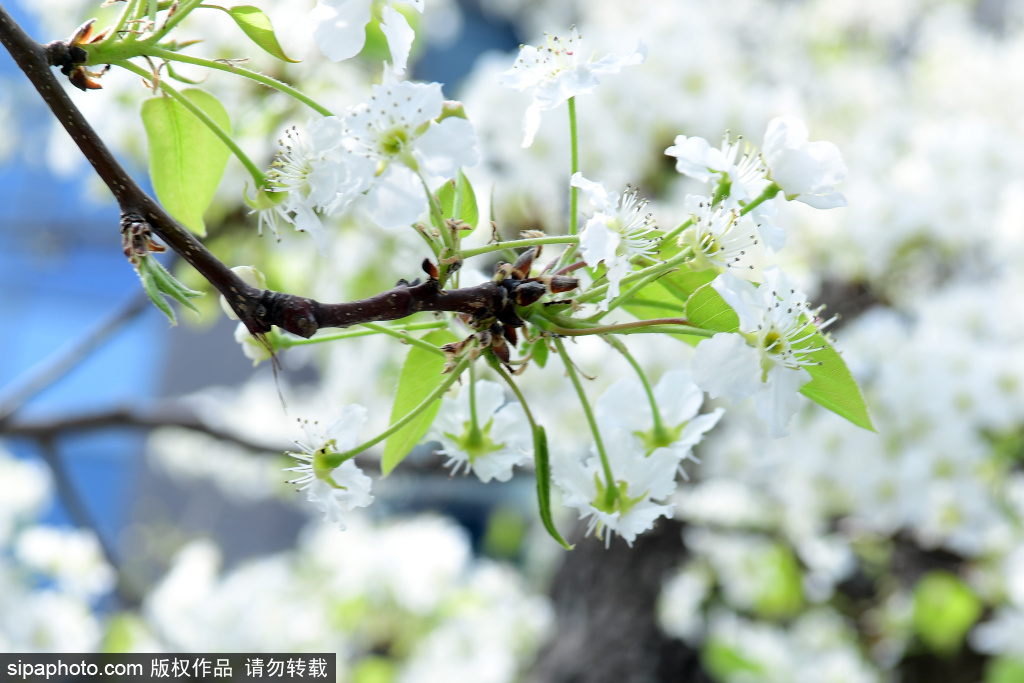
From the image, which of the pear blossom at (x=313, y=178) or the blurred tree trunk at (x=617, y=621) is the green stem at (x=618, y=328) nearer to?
the pear blossom at (x=313, y=178)

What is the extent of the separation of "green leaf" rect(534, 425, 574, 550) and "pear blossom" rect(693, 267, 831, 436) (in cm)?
5

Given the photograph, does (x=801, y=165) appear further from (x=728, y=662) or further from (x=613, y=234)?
(x=728, y=662)

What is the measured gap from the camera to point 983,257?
51.7 inches

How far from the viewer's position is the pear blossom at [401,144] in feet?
0.69

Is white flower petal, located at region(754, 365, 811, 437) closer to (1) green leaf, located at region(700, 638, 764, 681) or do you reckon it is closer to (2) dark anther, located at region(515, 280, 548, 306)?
(2) dark anther, located at region(515, 280, 548, 306)

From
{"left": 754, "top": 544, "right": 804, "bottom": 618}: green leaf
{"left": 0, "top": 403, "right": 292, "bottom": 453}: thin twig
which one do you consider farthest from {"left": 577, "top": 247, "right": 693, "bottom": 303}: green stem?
{"left": 754, "top": 544, "right": 804, "bottom": 618}: green leaf

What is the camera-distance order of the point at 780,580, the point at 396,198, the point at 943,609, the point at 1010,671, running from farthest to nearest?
the point at 780,580 < the point at 943,609 < the point at 1010,671 < the point at 396,198

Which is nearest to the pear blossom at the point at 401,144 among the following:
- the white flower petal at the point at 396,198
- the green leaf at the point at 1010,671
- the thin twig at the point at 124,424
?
the white flower petal at the point at 396,198

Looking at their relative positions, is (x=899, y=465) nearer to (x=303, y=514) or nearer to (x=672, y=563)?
(x=672, y=563)

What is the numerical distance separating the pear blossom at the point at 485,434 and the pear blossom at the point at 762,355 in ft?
0.26

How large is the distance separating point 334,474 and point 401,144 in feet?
0.32

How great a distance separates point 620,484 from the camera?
27cm

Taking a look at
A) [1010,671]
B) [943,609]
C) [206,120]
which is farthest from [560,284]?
[943,609]

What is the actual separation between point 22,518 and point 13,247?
2283mm
